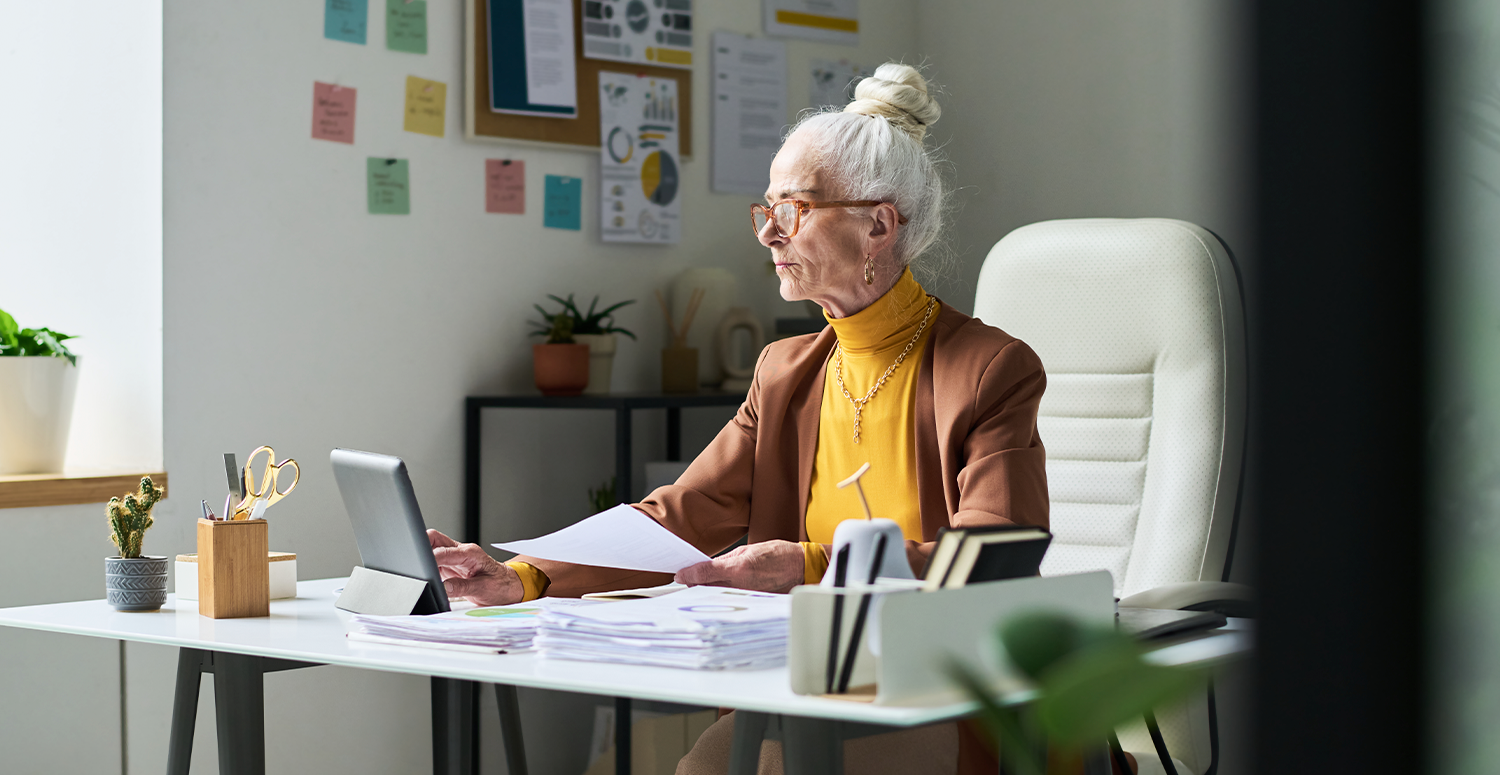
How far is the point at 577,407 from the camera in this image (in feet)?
8.45

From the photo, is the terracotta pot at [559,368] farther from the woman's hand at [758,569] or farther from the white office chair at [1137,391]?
the woman's hand at [758,569]

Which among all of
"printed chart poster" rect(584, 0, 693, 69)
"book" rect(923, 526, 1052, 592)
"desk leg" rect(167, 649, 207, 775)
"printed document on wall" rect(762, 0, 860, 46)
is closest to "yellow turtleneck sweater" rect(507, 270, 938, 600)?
"book" rect(923, 526, 1052, 592)

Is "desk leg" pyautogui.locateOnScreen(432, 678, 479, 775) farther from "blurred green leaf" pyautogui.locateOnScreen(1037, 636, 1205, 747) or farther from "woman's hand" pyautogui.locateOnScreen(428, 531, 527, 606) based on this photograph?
"blurred green leaf" pyautogui.locateOnScreen(1037, 636, 1205, 747)

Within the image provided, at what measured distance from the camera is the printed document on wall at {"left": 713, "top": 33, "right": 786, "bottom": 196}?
3102 mm

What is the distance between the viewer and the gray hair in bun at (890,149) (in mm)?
1696

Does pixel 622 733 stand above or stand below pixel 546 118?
below

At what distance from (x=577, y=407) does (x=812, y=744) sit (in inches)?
65.1

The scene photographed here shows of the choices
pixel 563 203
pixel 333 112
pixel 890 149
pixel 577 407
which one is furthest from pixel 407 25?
pixel 890 149

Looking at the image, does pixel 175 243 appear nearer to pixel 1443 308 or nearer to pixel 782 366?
pixel 782 366

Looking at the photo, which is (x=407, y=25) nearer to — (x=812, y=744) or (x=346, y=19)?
(x=346, y=19)

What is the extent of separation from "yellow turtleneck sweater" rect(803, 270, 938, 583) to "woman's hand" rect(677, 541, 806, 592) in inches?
10.5

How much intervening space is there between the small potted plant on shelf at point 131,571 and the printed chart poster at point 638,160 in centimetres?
153

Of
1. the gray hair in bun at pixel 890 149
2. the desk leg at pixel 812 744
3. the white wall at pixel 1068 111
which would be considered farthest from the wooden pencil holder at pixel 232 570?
the white wall at pixel 1068 111

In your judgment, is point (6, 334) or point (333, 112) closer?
point (6, 334)
